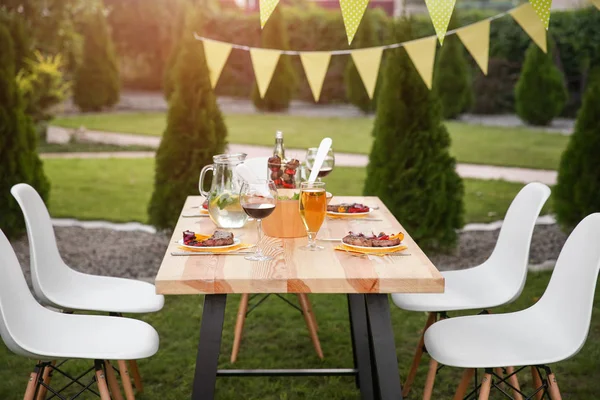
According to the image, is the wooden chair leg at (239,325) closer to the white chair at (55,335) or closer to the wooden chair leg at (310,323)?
the wooden chair leg at (310,323)

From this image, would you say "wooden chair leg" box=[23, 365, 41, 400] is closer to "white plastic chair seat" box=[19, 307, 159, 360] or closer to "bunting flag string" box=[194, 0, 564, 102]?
"white plastic chair seat" box=[19, 307, 159, 360]

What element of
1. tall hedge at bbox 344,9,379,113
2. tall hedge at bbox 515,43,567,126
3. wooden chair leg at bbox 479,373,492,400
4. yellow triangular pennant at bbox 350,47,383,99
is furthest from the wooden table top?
tall hedge at bbox 344,9,379,113

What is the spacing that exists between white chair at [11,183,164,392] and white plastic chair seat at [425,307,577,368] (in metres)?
1.11

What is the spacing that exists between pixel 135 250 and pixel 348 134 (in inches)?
253

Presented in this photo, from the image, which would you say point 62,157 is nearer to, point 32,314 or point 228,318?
point 228,318

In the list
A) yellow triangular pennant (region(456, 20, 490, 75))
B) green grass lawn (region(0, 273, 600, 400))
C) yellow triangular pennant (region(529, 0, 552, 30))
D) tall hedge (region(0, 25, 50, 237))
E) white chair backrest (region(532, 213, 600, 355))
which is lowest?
green grass lawn (region(0, 273, 600, 400))

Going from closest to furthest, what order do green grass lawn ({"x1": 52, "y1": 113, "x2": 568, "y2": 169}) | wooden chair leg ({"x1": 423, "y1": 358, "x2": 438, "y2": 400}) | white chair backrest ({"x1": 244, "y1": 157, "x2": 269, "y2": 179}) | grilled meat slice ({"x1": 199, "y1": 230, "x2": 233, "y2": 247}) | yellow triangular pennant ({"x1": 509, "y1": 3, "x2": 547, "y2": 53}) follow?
grilled meat slice ({"x1": 199, "y1": 230, "x2": 233, "y2": 247}) < wooden chair leg ({"x1": 423, "y1": 358, "x2": 438, "y2": 400}) < white chair backrest ({"x1": 244, "y1": 157, "x2": 269, "y2": 179}) < yellow triangular pennant ({"x1": 509, "y1": 3, "x2": 547, "y2": 53}) < green grass lawn ({"x1": 52, "y1": 113, "x2": 568, "y2": 169})

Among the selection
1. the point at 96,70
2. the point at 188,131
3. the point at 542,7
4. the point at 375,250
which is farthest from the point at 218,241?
the point at 96,70

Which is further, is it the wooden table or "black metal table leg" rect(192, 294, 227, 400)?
"black metal table leg" rect(192, 294, 227, 400)

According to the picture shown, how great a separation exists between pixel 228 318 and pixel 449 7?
2076 millimetres

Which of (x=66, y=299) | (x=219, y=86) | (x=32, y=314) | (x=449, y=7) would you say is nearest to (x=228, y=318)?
(x=66, y=299)

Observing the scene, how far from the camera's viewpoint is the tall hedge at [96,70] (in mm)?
14062

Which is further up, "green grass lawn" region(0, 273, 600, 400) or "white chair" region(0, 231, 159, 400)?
"white chair" region(0, 231, 159, 400)

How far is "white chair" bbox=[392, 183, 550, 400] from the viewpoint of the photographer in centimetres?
298
